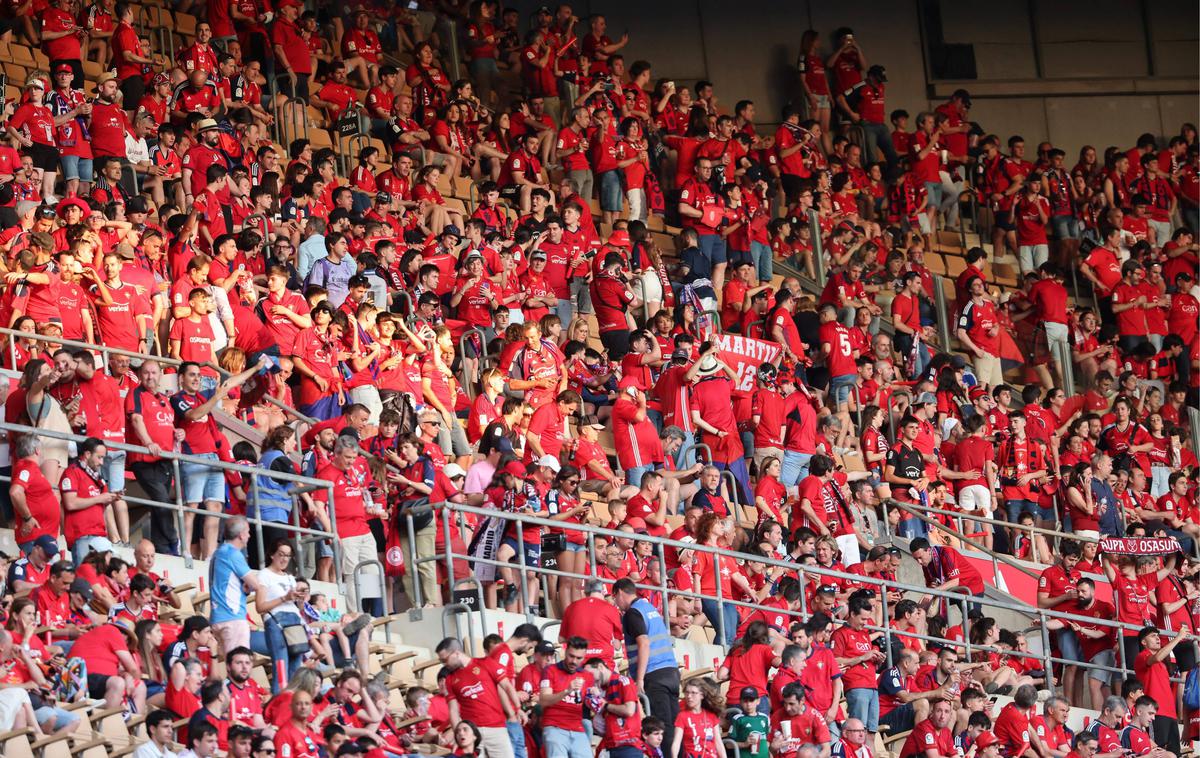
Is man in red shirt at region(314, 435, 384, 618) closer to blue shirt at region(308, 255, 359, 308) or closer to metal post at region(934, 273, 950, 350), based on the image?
blue shirt at region(308, 255, 359, 308)

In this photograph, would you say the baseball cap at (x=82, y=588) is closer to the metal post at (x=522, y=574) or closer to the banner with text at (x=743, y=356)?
the metal post at (x=522, y=574)

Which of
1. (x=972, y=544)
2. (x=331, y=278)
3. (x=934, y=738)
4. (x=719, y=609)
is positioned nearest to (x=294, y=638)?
(x=719, y=609)

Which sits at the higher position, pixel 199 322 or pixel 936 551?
pixel 199 322

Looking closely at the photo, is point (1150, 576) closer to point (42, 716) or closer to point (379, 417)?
point (379, 417)

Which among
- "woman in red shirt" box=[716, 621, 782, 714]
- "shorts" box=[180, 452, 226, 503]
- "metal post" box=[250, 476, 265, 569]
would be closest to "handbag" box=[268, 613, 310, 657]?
"metal post" box=[250, 476, 265, 569]

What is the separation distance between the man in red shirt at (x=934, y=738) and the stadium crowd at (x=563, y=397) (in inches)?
0.9

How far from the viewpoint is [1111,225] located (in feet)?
83.7

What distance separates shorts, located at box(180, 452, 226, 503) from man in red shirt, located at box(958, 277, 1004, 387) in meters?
10.1

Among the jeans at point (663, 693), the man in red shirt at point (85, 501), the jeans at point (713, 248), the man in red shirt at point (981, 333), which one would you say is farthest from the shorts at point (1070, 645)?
the man in red shirt at point (85, 501)

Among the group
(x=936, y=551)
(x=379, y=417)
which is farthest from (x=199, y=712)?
(x=936, y=551)

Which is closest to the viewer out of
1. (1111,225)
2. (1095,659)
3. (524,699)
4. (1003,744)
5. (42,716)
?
(42,716)

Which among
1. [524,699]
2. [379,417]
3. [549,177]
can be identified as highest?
[549,177]

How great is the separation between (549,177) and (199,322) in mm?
7223

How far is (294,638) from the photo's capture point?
44.5ft
